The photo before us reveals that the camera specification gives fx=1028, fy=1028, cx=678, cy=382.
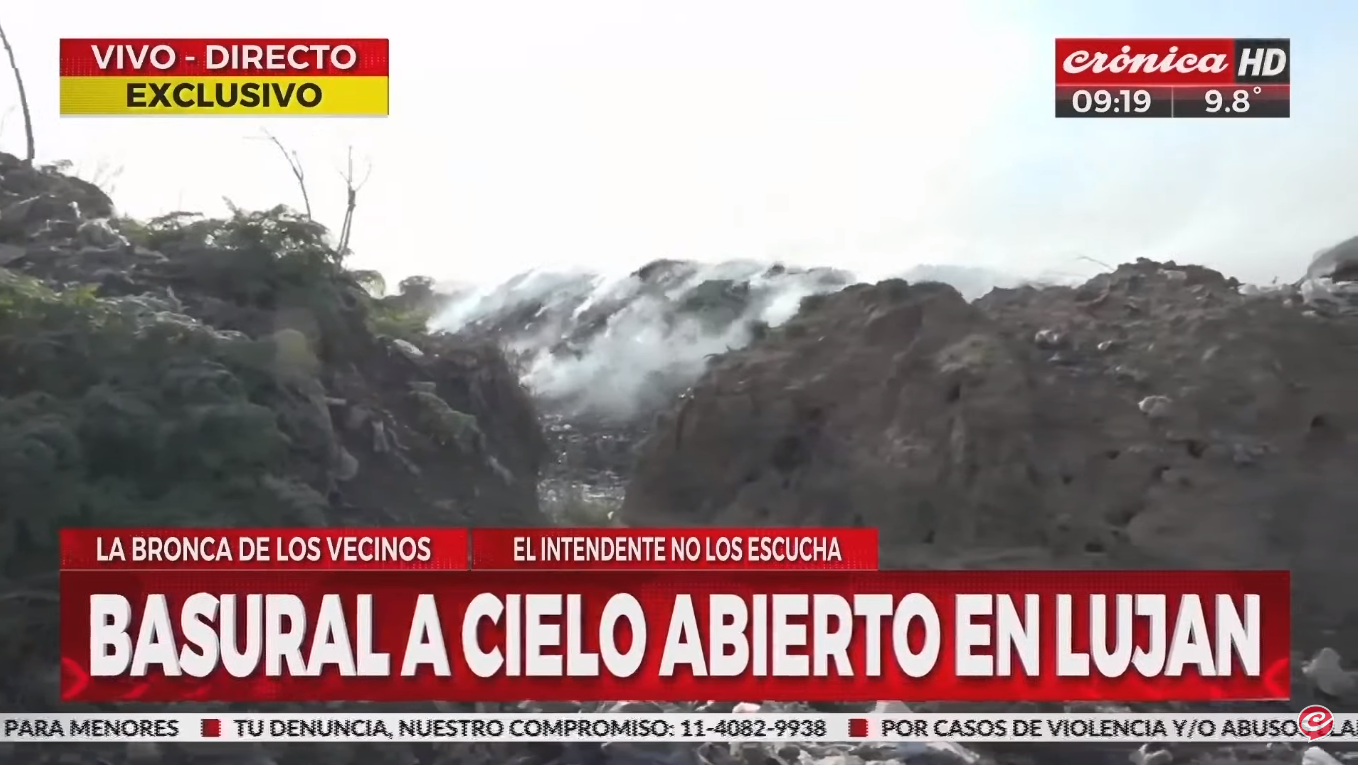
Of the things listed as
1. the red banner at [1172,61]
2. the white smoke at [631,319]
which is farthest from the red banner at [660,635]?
the red banner at [1172,61]

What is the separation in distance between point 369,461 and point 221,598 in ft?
1.70

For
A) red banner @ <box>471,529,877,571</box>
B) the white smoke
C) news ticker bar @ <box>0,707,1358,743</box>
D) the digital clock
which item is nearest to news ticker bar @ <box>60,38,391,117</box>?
the white smoke

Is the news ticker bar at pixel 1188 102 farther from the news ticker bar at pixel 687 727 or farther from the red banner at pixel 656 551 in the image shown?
the news ticker bar at pixel 687 727

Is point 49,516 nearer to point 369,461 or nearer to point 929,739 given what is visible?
point 369,461

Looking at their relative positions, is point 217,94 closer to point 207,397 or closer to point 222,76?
point 222,76

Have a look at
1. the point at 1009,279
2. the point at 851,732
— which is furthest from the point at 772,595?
the point at 1009,279

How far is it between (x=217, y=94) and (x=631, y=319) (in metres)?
1.27

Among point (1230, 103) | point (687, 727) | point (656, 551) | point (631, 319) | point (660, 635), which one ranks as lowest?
point (687, 727)

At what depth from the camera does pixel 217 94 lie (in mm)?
2777

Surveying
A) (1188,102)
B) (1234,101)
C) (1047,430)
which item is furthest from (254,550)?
(1234,101)

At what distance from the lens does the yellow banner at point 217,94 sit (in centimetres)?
278

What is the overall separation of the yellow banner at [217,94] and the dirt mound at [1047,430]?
124cm

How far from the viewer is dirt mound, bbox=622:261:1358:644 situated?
2.77m

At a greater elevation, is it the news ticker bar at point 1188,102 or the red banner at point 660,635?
the news ticker bar at point 1188,102
